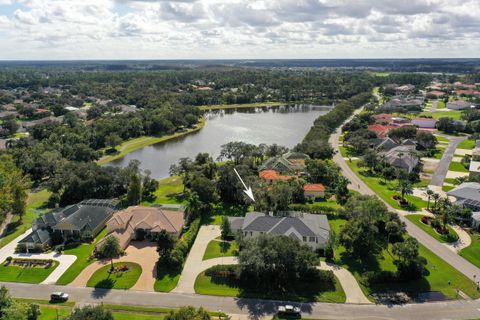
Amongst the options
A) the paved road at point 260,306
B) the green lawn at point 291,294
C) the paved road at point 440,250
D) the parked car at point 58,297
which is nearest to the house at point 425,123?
the paved road at point 440,250

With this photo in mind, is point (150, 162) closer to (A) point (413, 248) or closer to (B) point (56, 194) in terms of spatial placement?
(B) point (56, 194)

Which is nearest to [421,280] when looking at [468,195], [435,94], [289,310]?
[289,310]

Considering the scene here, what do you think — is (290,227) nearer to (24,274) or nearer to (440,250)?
(440,250)

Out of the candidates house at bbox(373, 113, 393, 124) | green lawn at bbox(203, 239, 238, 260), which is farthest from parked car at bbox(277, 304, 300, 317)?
house at bbox(373, 113, 393, 124)

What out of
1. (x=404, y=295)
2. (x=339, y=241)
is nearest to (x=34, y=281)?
(x=339, y=241)

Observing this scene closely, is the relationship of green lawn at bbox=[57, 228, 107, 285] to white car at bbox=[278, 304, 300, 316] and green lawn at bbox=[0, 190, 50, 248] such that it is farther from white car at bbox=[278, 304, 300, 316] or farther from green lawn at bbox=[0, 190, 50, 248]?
white car at bbox=[278, 304, 300, 316]

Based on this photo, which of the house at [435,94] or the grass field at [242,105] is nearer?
the grass field at [242,105]

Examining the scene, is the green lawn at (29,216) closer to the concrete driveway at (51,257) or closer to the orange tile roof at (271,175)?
the concrete driveway at (51,257)
